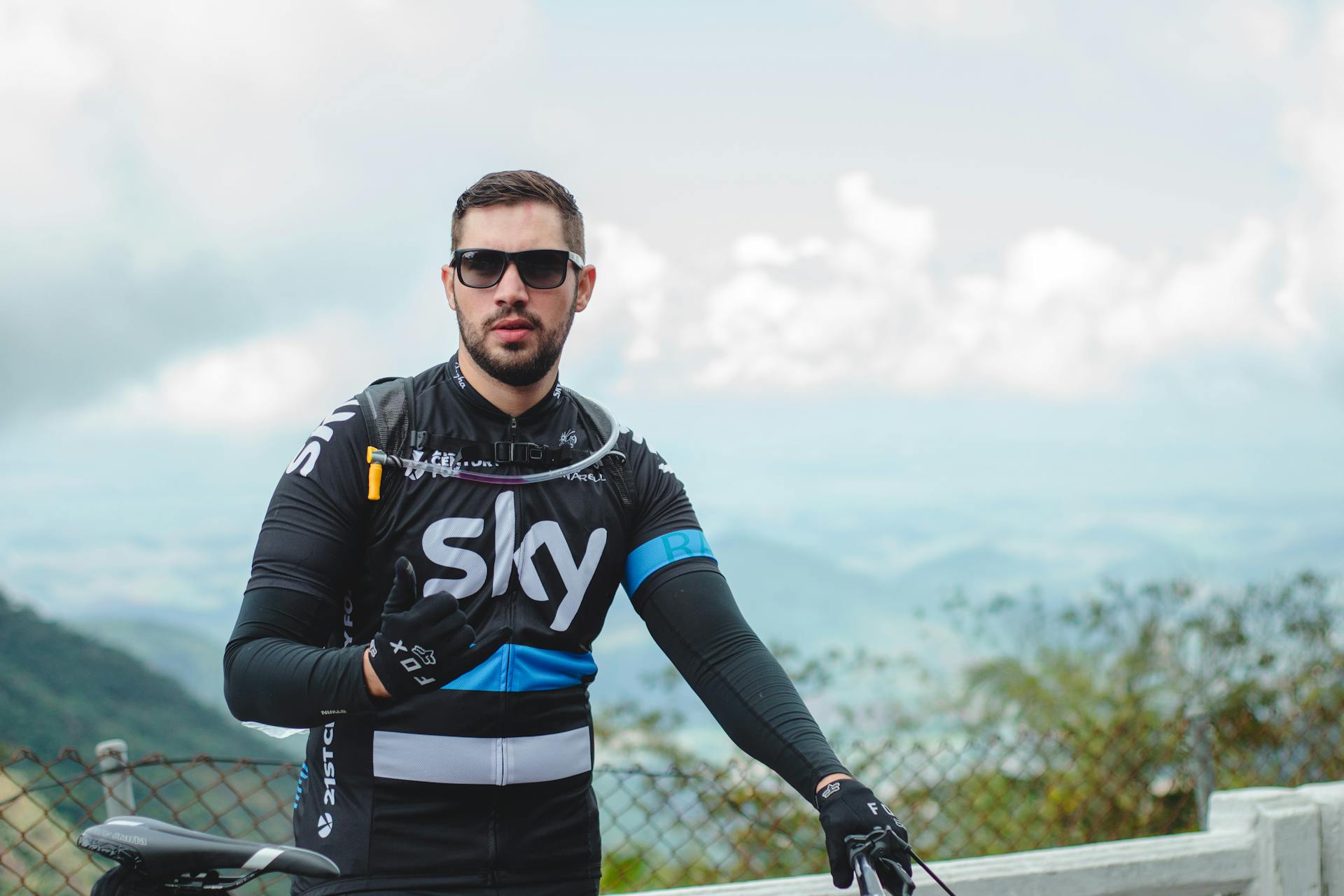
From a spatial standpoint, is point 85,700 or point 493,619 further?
point 85,700

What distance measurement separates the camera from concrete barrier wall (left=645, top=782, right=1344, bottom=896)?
3.45 metres

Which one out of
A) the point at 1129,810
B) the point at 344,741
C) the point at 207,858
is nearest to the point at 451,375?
the point at 344,741

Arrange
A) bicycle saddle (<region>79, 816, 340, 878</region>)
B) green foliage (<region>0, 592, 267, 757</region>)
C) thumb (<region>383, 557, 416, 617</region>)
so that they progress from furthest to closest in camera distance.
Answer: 1. green foliage (<region>0, 592, 267, 757</region>)
2. thumb (<region>383, 557, 416, 617</region>)
3. bicycle saddle (<region>79, 816, 340, 878</region>)

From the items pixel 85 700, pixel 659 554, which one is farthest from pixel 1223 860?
pixel 85 700

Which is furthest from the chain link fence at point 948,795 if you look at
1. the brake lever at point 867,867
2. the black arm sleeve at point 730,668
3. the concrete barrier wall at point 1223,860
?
the brake lever at point 867,867

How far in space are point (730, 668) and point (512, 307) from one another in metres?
0.88

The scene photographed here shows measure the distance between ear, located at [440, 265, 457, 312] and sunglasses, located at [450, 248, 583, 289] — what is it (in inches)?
2.1

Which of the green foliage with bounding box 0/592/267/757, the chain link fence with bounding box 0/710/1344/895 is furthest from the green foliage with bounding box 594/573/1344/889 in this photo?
the green foliage with bounding box 0/592/267/757

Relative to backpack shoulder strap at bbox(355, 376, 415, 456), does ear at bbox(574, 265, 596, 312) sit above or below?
above

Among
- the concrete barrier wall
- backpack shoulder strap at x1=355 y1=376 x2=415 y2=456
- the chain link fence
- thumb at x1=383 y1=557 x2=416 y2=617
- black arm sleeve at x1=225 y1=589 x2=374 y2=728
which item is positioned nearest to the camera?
thumb at x1=383 y1=557 x2=416 y2=617

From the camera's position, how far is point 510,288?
249cm

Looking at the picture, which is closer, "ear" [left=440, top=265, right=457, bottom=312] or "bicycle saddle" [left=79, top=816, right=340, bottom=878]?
"bicycle saddle" [left=79, top=816, right=340, bottom=878]

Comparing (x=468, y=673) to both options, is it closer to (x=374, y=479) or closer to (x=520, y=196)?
(x=374, y=479)

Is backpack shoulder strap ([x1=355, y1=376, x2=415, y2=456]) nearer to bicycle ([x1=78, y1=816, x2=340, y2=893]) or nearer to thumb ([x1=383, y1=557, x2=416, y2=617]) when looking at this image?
thumb ([x1=383, y1=557, x2=416, y2=617])
